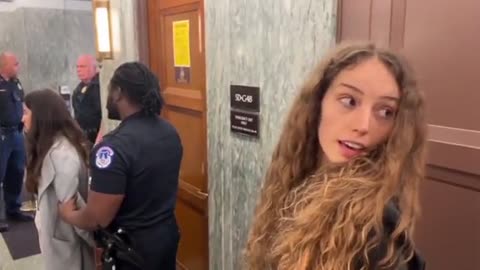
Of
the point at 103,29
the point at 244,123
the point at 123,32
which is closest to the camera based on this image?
the point at 244,123

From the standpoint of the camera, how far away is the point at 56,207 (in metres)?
1.97

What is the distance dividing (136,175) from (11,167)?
3.33 m

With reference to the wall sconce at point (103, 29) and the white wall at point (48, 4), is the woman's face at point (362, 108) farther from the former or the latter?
the white wall at point (48, 4)

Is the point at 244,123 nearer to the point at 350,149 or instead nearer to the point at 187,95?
the point at 187,95

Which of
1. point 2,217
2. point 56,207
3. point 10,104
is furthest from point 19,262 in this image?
point 56,207

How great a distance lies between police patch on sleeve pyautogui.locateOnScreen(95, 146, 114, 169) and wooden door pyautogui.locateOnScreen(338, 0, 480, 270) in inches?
40.6

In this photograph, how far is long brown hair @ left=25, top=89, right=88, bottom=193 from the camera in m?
1.97

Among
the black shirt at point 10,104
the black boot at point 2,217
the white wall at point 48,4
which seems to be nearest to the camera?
the black boot at point 2,217

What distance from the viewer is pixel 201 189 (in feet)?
8.06

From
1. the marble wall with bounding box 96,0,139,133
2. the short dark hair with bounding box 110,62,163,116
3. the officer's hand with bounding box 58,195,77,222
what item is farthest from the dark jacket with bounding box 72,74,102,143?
the short dark hair with bounding box 110,62,163,116

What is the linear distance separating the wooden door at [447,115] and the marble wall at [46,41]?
543cm

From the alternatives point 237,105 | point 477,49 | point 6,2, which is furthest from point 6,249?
point 477,49

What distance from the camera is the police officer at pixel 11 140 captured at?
430 cm

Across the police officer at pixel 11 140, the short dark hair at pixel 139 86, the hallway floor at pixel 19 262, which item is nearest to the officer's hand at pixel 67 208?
the short dark hair at pixel 139 86
